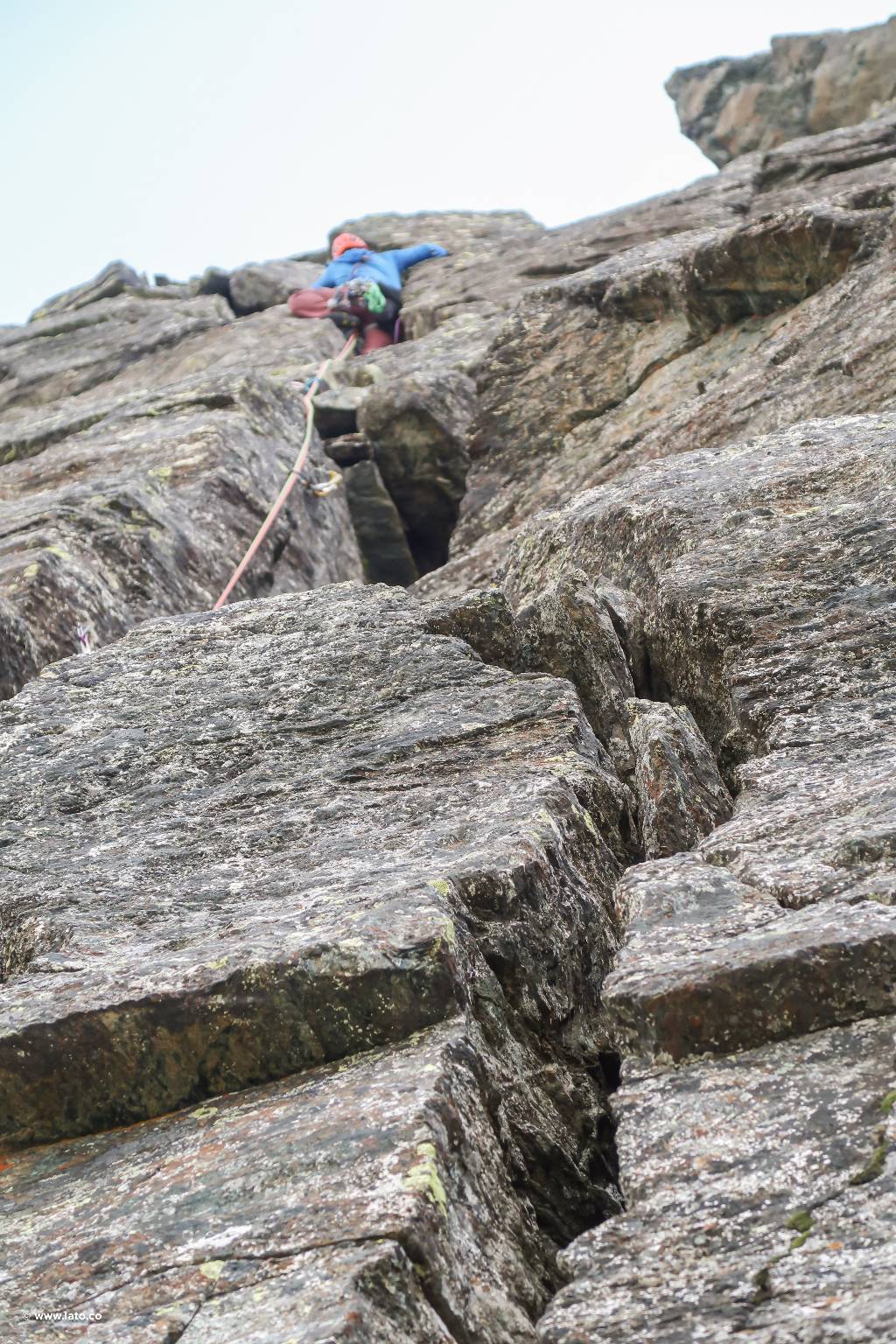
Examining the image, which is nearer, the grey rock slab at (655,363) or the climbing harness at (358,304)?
the grey rock slab at (655,363)

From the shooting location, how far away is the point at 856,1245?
12.4 feet

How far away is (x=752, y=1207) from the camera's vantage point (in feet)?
13.3

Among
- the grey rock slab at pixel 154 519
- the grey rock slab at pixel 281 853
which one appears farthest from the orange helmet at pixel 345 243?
the grey rock slab at pixel 281 853

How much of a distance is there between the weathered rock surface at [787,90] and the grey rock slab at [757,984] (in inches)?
1265

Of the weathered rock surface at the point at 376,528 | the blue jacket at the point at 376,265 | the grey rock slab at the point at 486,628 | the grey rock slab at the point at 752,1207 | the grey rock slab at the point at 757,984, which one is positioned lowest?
the grey rock slab at the point at 752,1207

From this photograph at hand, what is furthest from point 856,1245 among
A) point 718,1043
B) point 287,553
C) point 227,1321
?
point 287,553

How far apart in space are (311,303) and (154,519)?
14368mm

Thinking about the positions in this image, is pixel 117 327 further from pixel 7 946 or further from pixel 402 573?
pixel 7 946

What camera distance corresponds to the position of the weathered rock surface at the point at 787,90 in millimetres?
34156

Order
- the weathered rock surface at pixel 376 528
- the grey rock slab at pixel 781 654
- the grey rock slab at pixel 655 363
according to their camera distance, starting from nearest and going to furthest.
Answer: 1. the grey rock slab at pixel 781 654
2. the grey rock slab at pixel 655 363
3. the weathered rock surface at pixel 376 528

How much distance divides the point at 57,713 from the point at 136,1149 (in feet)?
15.3

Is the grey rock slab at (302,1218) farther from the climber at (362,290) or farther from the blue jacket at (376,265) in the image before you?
the blue jacket at (376,265)

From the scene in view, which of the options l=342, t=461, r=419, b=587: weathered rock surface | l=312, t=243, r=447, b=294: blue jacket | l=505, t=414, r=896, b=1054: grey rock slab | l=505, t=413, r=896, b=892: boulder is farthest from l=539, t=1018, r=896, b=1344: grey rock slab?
l=312, t=243, r=447, b=294: blue jacket

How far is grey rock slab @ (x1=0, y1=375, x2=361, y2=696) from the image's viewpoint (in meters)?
13.0
